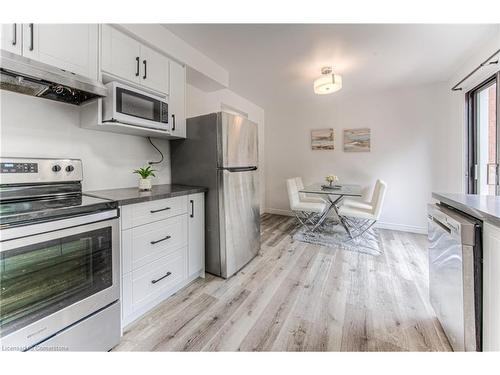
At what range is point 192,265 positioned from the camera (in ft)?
6.38

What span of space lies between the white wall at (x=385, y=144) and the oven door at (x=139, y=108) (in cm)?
312

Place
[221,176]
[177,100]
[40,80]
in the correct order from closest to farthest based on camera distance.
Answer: [40,80]
[221,176]
[177,100]

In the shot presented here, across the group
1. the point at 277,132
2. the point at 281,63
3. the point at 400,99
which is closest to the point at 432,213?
the point at 281,63

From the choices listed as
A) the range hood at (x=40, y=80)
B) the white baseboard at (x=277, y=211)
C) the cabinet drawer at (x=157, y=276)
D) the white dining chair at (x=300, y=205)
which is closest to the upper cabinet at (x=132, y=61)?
the range hood at (x=40, y=80)

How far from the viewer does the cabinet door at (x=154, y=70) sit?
1.79 m

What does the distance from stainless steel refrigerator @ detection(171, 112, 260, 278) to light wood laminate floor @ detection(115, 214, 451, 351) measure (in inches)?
9.9

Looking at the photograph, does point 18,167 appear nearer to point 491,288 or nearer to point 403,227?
point 491,288

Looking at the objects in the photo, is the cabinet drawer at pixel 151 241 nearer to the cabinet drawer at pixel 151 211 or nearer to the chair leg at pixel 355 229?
the cabinet drawer at pixel 151 211

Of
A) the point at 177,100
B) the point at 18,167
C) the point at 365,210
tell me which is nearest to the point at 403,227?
the point at 365,210

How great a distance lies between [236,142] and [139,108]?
35.6 inches

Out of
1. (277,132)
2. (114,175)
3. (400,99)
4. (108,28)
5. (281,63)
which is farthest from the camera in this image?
(277,132)

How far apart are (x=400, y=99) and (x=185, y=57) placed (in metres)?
3.53

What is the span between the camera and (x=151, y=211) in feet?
5.03
